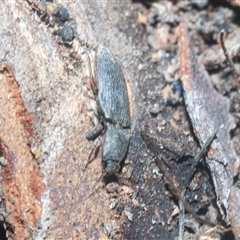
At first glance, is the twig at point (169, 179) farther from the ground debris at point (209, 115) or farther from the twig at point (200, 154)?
the ground debris at point (209, 115)

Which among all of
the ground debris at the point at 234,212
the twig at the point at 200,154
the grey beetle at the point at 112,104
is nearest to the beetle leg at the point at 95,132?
the grey beetle at the point at 112,104

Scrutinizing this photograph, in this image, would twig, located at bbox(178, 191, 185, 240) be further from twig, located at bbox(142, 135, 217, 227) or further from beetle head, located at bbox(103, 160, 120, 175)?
beetle head, located at bbox(103, 160, 120, 175)

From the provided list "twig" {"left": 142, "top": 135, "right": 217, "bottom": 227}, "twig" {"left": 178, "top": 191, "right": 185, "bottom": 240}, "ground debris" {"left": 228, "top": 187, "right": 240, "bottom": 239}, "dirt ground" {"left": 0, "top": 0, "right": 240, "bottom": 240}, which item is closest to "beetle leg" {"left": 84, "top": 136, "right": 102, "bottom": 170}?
"dirt ground" {"left": 0, "top": 0, "right": 240, "bottom": 240}

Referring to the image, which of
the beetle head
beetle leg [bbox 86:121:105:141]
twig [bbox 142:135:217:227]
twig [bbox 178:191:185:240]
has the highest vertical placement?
beetle leg [bbox 86:121:105:141]

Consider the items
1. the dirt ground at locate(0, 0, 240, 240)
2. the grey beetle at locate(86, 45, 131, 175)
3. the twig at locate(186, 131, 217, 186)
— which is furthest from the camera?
the twig at locate(186, 131, 217, 186)

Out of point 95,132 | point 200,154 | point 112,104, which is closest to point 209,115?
point 200,154

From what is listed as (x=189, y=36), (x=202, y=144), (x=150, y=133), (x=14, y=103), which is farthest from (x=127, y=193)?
(x=189, y=36)

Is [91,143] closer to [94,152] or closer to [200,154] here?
[94,152]
